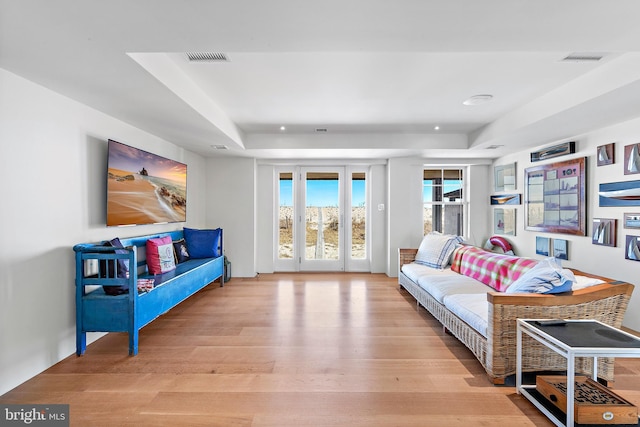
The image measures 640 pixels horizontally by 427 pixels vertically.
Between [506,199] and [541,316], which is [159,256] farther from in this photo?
[506,199]

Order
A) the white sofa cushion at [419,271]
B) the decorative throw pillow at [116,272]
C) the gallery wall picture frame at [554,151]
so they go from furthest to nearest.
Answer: the white sofa cushion at [419,271], the gallery wall picture frame at [554,151], the decorative throw pillow at [116,272]

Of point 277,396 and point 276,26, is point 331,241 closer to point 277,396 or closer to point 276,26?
point 277,396

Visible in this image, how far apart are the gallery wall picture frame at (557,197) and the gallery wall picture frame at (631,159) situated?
47 cm

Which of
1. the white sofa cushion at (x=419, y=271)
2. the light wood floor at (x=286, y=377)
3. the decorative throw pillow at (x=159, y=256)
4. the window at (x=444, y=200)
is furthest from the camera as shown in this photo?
the window at (x=444, y=200)

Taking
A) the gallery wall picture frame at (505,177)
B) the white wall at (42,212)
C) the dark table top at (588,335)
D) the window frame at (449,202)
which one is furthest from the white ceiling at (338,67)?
the dark table top at (588,335)

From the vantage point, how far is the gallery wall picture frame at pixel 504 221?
5.00 m

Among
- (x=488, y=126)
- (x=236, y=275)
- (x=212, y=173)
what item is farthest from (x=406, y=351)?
(x=212, y=173)

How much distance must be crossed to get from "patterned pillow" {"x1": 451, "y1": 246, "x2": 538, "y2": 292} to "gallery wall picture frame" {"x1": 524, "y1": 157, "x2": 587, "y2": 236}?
3.80ft

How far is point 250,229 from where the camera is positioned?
549 centimetres

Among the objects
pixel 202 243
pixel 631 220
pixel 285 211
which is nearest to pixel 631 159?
pixel 631 220

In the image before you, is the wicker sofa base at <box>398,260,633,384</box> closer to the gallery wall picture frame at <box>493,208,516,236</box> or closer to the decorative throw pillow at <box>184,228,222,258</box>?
the gallery wall picture frame at <box>493,208,516,236</box>

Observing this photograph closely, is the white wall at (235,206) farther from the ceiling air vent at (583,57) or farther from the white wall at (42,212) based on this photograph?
the ceiling air vent at (583,57)

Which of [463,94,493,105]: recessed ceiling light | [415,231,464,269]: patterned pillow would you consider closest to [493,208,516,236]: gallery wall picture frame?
[415,231,464,269]: patterned pillow

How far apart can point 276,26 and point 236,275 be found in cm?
468
